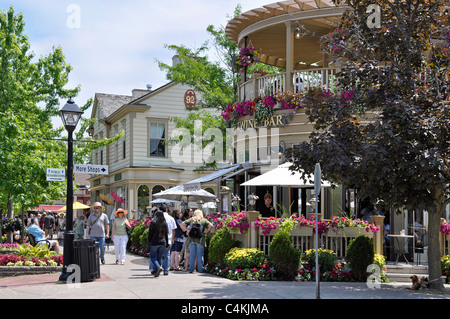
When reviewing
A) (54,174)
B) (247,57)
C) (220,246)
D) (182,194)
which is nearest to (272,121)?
(247,57)

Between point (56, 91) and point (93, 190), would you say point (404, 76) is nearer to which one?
point (56, 91)

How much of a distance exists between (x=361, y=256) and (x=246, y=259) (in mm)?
2724

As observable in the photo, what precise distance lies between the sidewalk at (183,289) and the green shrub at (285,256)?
48 centimetres

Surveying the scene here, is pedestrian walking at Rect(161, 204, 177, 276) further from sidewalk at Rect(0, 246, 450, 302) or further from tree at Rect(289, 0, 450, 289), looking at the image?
tree at Rect(289, 0, 450, 289)

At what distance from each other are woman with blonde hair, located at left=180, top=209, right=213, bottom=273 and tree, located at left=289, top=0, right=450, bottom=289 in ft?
12.1

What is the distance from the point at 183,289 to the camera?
12.0 m

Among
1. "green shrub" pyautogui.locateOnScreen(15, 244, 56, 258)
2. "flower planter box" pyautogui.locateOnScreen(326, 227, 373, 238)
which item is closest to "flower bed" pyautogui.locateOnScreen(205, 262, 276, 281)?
"flower planter box" pyautogui.locateOnScreen(326, 227, 373, 238)

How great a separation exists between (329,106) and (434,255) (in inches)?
153

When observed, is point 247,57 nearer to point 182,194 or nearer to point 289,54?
point 289,54

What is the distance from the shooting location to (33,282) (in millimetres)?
13055

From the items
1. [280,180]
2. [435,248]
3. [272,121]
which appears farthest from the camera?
[272,121]

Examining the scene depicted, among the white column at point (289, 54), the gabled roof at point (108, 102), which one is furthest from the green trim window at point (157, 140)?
the white column at point (289, 54)

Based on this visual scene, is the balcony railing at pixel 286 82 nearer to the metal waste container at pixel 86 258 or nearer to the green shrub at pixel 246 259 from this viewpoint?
the green shrub at pixel 246 259
